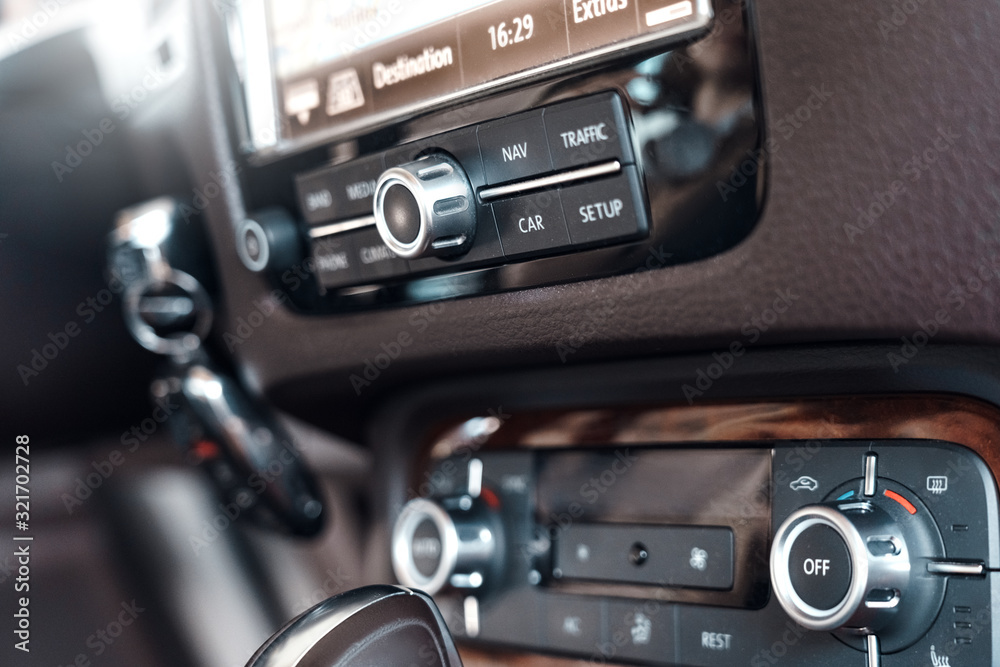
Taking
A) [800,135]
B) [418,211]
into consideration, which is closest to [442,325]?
[418,211]

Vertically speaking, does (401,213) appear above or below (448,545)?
above

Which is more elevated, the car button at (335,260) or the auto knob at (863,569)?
the car button at (335,260)

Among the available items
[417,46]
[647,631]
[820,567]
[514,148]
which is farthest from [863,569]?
[417,46]

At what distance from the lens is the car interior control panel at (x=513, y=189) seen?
0.47 m

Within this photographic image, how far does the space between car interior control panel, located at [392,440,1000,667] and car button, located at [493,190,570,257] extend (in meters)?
0.16

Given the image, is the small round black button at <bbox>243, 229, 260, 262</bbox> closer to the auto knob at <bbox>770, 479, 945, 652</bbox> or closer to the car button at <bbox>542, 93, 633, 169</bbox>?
the car button at <bbox>542, 93, 633, 169</bbox>

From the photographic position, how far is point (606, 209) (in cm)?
47

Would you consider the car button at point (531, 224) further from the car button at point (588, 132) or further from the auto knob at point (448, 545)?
the auto knob at point (448, 545)

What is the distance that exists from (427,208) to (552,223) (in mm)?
72

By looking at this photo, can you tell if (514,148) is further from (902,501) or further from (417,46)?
(902,501)

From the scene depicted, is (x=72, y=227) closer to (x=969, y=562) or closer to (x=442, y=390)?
(x=442, y=390)

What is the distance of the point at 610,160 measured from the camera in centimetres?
46

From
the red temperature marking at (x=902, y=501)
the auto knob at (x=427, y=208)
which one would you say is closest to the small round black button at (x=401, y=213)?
the auto knob at (x=427, y=208)

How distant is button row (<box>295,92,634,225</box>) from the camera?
1.52ft
